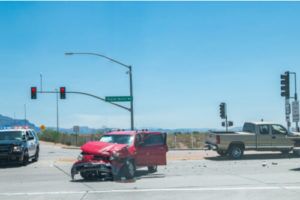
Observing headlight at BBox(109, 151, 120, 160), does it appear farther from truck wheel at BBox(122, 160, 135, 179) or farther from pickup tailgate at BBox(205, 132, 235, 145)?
pickup tailgate at BBox(205, 132, 235, 145)

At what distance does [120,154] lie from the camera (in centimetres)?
1786

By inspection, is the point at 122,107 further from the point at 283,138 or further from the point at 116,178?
the point at 116,178

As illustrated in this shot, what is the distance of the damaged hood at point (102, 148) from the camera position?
57.5ft

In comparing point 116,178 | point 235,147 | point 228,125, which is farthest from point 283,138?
point 116,178

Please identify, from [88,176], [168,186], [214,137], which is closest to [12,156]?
[88,176]

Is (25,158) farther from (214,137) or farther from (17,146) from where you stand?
(214,137)

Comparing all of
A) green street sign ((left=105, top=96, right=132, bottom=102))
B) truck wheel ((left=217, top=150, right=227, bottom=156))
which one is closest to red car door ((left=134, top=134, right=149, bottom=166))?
truck wheel ((left=217, top=150, right=227, bottom=156))

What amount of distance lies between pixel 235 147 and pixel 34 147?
36.1 ft

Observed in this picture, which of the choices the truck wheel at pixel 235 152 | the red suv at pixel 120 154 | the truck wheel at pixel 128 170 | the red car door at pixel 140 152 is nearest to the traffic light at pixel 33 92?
the truck wheel at pixel 235 152

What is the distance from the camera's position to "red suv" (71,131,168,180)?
17.3m

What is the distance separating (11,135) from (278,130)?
14.5 m

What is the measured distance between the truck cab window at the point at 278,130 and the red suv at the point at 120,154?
Result: 10.6m

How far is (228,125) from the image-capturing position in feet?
130

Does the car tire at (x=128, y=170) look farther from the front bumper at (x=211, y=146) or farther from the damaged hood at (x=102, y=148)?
the front bumper at (x=211, y=146)
